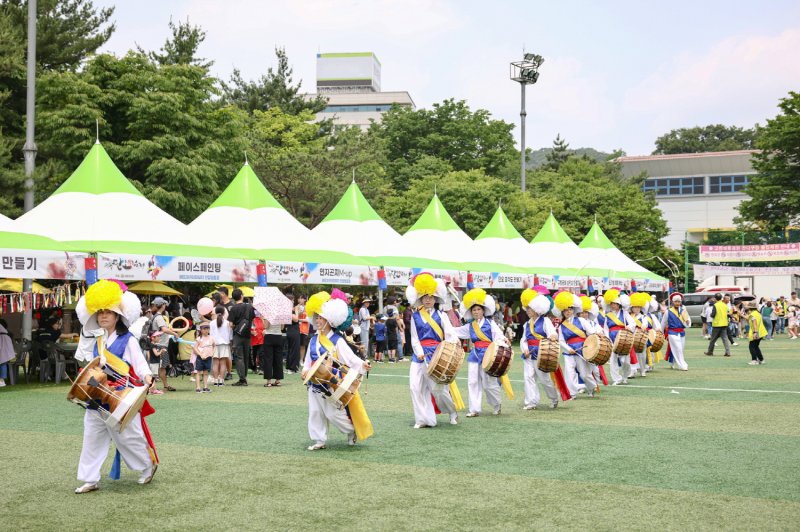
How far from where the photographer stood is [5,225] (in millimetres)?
17047

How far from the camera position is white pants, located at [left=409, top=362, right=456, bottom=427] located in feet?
36.7

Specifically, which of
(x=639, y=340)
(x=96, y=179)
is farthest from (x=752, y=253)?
(x=96, y=179)

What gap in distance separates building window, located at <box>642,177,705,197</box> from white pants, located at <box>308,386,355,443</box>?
76454mm

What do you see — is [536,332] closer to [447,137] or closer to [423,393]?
[423,393]

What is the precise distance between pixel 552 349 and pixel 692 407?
2.41m

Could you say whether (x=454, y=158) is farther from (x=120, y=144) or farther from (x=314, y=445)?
(x=314, y=445)

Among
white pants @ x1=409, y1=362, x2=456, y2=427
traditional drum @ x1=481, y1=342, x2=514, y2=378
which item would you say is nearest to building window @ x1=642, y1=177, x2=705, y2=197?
traditional drum @ x1=481, y1=342, x2=514, y2=378

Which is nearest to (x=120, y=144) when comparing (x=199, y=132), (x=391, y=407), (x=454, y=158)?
(x=199, y=132)

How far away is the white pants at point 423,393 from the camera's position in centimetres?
1118

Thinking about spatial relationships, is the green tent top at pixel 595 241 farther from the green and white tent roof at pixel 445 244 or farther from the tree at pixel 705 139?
the tree at pixel 705 139

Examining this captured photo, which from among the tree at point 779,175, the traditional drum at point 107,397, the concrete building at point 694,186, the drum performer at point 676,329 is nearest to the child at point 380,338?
the drum performer at point 676,329

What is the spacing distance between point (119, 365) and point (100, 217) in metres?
11.4

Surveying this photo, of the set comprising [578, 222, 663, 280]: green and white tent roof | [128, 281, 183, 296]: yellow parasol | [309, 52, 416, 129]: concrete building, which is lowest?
[128, 281, 183, 296]: yellow parasol

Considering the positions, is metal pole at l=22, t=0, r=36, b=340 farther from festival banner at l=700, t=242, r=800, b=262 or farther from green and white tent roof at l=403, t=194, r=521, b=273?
festival banner at l=700, t=242, r=800, b=262
